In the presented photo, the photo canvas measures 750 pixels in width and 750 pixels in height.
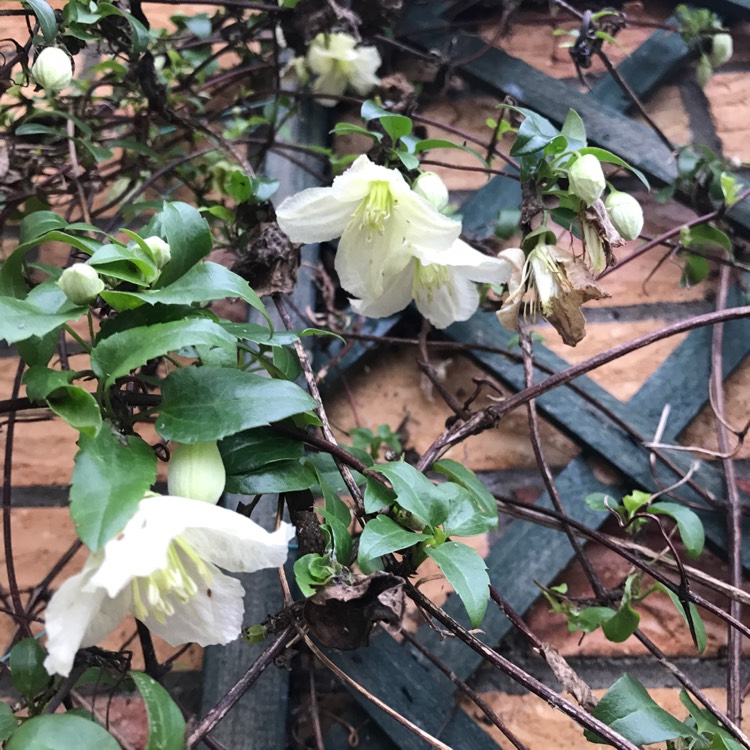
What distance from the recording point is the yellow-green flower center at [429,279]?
1.61 ft

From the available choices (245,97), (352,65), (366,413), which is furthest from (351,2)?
(366,413)

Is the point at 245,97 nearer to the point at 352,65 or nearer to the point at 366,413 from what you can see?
the point at 352,65

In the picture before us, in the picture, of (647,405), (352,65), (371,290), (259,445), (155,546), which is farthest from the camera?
(352,65)

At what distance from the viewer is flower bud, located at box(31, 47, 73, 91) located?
0.49 metres

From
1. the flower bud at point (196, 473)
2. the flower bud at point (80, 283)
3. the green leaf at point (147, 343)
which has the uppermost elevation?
the flower bud at point (80, 283)

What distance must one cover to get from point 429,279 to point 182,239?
207mm

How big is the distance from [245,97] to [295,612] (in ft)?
2.27

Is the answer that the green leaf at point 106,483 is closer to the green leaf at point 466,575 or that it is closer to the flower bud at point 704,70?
the green leaf at point 466,575

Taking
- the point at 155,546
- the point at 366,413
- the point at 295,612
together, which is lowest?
Answer: the point at 366,413

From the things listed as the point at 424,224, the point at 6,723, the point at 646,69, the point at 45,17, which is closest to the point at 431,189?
the point at 424,224

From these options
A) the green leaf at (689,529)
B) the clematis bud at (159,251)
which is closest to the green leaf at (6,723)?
the clematis bud at (159,251)

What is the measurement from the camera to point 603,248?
0.43 metres

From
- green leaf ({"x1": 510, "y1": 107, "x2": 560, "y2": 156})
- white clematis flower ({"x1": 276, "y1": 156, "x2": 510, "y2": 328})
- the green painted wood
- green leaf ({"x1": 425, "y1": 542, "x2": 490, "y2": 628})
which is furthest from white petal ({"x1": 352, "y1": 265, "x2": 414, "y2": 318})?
the green painted wood

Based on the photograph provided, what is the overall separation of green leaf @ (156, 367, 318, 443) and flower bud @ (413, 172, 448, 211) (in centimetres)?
23
